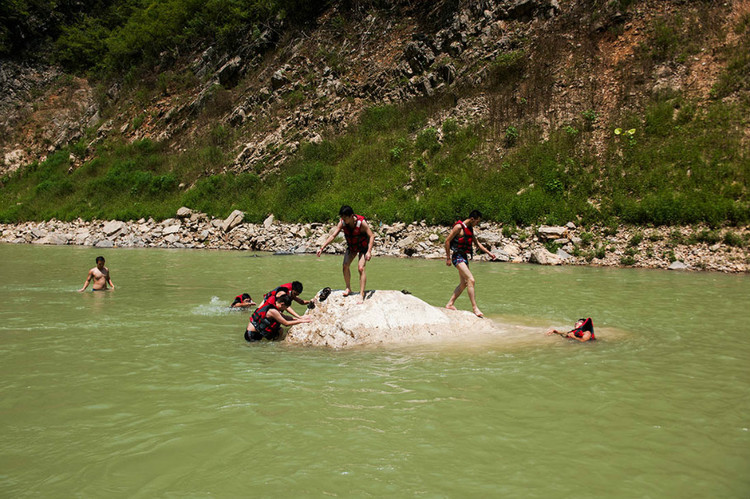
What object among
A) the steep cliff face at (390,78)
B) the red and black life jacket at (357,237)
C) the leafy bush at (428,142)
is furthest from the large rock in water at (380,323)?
the leafy bush at (428,142)

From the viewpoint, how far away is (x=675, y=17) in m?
24.7

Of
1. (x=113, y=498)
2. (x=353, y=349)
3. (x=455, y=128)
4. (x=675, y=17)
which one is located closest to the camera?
(x=113, y=498)

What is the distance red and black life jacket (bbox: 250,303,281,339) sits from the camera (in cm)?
807

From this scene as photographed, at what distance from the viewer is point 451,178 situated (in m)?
25.1

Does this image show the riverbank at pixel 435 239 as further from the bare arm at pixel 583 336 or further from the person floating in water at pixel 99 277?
the bare arm at pixel 583 336

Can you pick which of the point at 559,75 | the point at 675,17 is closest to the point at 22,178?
the point at 559,75

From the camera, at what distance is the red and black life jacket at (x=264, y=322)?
26.5ft

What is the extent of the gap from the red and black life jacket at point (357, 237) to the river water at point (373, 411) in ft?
6.68

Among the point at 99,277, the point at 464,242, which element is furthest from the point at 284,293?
the point at 99,277

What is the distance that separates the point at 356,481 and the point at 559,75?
27418 mm

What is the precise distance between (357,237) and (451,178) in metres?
17.6

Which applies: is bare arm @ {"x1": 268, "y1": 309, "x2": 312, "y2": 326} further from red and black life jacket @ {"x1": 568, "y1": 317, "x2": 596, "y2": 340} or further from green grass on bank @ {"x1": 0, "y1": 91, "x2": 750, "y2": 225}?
green grass on bank @ {"x1": 0, "y1": 91, "x2": 750, "y2": 225}

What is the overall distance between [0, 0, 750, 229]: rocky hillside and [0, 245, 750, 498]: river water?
15189 mm

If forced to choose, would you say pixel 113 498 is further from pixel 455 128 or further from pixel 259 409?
pixel 455 128
